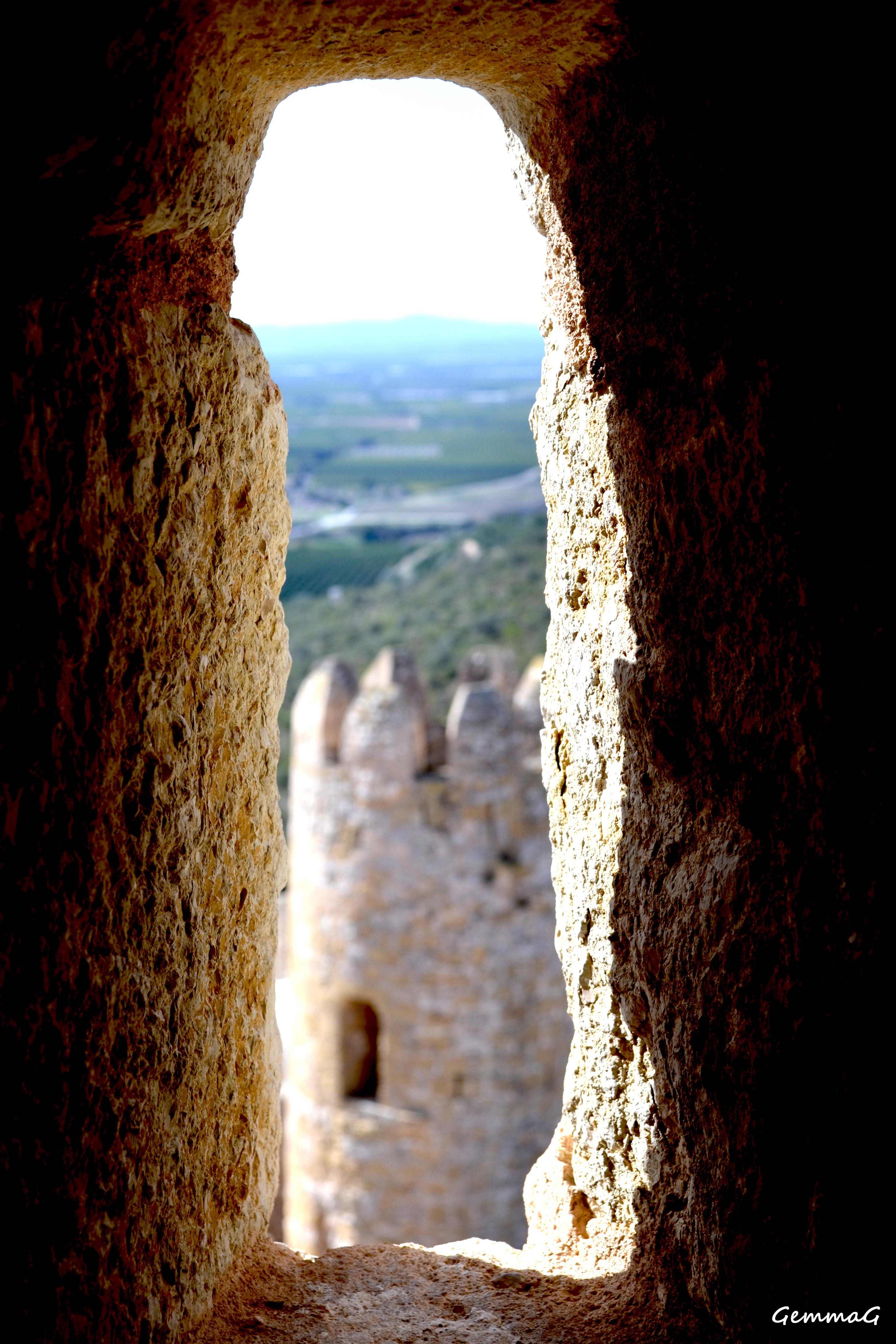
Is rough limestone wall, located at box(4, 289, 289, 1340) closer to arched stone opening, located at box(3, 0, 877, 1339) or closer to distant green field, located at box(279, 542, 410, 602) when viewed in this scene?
arched stone opening, located at box(3, 0, 877, 1339)

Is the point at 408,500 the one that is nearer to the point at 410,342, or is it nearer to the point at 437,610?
the point at 437,610

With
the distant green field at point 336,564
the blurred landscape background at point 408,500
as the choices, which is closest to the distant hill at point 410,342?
the blurred landscape background at point 408,500

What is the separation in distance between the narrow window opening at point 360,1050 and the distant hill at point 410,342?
2333 centimetres

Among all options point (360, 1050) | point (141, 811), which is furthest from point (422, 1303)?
point (360, 1050)

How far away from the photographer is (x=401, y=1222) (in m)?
7.54

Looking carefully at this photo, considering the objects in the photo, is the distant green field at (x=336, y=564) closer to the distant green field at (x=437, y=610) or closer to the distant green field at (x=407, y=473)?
the distant green field at (x=437, y=610)

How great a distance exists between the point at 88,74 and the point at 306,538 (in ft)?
67.9

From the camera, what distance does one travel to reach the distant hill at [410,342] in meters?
33.8

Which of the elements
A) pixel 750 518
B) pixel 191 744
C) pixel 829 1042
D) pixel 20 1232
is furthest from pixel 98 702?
pixel 829 1042

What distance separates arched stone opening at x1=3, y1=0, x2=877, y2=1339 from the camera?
1.37 m

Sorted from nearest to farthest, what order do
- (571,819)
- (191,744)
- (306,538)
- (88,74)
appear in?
(88,74), (191,744), (571,819), (306,538)

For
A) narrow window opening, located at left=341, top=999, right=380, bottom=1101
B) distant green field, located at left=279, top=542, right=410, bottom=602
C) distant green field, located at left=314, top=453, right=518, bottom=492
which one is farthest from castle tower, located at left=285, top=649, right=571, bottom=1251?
distant green field, located at left=314, top=453, right=518, bottom=492

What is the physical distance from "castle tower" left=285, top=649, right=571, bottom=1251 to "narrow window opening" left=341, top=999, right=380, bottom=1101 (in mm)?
71

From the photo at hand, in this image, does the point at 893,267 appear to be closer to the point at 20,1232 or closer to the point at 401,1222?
the point at 20,1232
